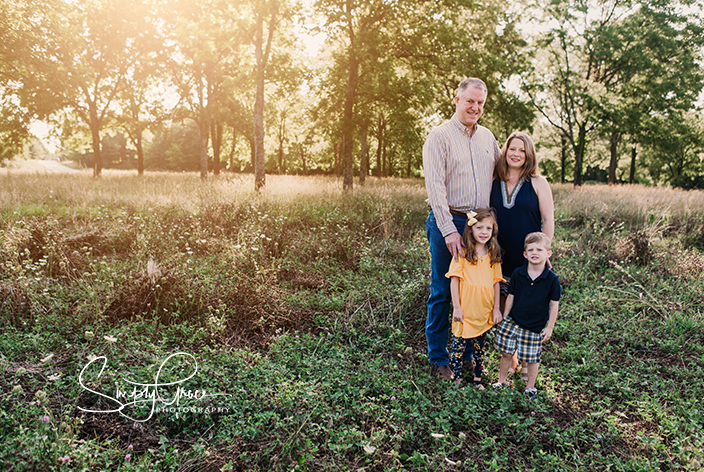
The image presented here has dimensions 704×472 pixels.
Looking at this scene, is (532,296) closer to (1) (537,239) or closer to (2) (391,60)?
(1) (537,239)

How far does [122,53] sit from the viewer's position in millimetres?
16922

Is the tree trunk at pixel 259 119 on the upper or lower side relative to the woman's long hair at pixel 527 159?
upper

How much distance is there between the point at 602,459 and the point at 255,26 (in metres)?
12.6

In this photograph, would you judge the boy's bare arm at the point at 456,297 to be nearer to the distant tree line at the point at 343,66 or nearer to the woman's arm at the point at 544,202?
the woman's arm at the point at 544,202

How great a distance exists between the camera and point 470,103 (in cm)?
322

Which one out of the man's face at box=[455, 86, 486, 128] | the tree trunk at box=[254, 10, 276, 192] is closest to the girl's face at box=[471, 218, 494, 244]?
the man's face at box=[455, 86, 486, 128]

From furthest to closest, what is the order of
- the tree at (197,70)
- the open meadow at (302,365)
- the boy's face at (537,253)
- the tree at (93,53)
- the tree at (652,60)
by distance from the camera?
the tree at (652,60), the tree at (197,70), the tree at (93,53), the boy's face at (537,253), the open meadow at (302,365)

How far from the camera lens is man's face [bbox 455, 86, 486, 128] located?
320cm

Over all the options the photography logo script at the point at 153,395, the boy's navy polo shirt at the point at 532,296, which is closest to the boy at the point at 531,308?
the boy's navy polo shirt at the point at 532,296

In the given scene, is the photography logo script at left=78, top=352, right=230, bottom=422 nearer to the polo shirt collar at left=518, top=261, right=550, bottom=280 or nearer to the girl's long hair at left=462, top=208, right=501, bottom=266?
the girl's long hair at left=462, top=208, right=501, bottom=266

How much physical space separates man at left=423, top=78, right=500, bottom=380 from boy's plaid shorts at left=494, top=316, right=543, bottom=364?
1.70ft

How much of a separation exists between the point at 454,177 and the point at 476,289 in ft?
3.44

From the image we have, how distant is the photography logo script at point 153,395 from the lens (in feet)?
9.00

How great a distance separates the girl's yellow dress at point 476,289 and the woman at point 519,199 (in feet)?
0.83
